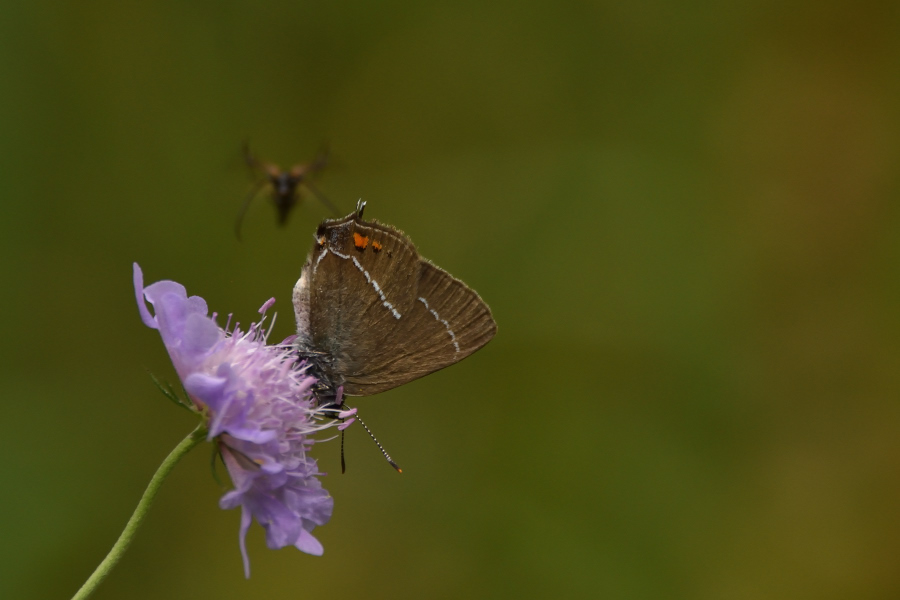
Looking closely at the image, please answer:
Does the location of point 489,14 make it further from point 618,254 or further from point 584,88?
point 618,254

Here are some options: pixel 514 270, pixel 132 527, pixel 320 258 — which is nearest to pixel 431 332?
pixel 320 258

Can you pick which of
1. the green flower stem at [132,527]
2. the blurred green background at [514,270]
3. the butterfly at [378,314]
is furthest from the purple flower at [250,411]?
the blurred green background at [514,270]

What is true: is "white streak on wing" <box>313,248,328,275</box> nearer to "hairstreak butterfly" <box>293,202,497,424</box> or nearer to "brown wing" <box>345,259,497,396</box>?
"hairstreak butterfly" <box>293,202,497,424</box>

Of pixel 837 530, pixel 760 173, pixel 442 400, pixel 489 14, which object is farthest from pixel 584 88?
pixel 837 530

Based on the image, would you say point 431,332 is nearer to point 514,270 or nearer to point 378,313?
point 378,313

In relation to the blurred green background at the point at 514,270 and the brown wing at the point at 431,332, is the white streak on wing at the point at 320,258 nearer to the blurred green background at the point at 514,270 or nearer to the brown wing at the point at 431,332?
the brown wing at the point at 431,332

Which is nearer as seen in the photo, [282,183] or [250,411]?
[250,411]
